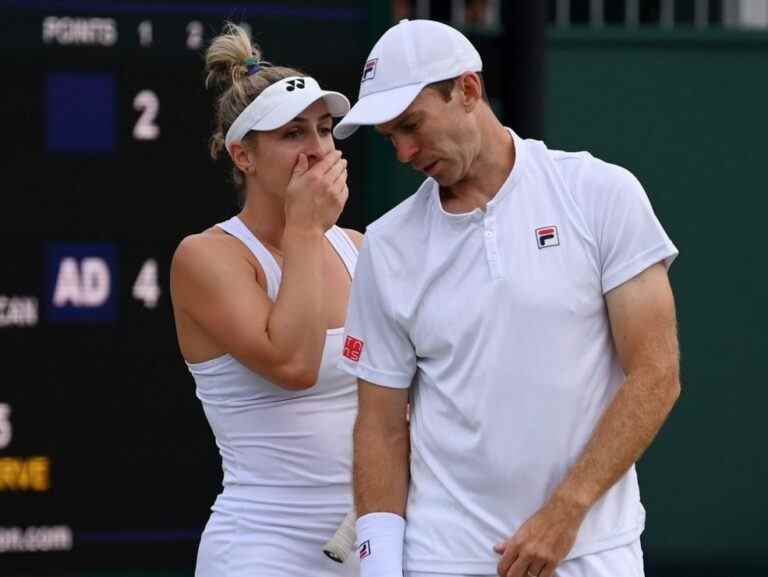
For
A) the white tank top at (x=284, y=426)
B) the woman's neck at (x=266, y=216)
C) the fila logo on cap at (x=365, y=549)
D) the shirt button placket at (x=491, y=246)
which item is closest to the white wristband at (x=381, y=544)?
the fila logo on cap at (x=365, y=549)

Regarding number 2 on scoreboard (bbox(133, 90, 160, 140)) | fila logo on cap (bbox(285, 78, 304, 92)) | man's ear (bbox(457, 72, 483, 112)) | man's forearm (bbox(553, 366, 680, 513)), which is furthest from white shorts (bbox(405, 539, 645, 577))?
number 2 on scoreboard (bbox(133, 90, 160, 140))

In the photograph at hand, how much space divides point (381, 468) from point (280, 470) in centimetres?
60

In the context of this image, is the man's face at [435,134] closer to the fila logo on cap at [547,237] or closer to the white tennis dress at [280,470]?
the fila logo on cap at [547,237]

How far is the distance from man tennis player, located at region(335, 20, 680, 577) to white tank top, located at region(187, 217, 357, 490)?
60cm

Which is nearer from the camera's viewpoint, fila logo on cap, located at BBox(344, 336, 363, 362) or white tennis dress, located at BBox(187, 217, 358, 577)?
fila logo on cap, located at BBox(344, 336, 363, 362)

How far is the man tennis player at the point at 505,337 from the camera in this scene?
3.10 metres

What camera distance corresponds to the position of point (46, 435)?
5.50 m

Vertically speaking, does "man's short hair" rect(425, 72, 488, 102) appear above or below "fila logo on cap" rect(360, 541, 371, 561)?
above

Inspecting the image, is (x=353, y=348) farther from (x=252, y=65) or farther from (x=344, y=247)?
(x=252, y=65)

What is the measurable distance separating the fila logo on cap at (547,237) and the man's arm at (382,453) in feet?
1.24

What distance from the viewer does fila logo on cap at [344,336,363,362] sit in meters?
3.35

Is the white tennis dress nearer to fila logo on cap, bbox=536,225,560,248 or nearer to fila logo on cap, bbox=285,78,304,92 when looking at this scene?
fila logo on cap, bbox=285,78,304,92

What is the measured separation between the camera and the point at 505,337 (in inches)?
122

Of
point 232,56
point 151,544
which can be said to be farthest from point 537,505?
point 151,544
